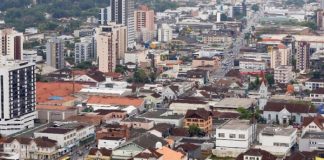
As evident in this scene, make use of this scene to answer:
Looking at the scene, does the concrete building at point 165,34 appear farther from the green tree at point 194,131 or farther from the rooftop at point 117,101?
the green tree at point 194,131

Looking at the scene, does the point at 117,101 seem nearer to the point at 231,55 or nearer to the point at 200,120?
the point at 200,120

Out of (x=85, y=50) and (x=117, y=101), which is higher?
(x=85, y=50)

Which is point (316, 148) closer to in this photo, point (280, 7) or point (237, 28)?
point (237, 28)

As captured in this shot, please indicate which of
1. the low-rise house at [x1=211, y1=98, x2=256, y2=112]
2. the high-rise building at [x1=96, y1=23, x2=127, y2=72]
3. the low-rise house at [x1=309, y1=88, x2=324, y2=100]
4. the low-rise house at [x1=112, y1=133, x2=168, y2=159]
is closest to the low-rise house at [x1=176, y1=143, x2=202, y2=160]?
the low-rise house at [x1=112, y1=133, x2=168, y2=159]

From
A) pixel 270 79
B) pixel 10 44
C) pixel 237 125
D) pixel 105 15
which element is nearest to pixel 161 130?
pixel 237 125

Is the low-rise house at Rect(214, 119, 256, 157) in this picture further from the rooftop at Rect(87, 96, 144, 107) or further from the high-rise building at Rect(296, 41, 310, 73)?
the high-rise building at Rect(296, 41, 310, 73)

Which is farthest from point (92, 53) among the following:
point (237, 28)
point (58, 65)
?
point (237, 28)
